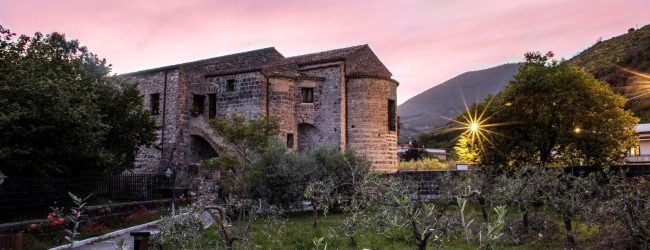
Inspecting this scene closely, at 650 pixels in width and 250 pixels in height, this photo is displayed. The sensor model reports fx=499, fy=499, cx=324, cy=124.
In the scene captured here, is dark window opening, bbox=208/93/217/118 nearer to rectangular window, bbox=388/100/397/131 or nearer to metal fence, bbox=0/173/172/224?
metal fence, bbox=0/173/172/224

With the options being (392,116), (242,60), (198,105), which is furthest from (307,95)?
(198,105)

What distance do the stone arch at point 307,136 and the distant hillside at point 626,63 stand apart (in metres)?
33.2

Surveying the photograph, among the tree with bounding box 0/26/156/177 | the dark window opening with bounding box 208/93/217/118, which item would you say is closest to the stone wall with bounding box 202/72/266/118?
the dark window opening with bounding box 208/93/217/118

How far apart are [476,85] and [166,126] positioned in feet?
463

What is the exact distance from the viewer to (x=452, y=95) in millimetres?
158500

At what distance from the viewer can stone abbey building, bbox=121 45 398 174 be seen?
2805 centimetres

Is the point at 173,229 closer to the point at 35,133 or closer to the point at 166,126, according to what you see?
the point at 35,133

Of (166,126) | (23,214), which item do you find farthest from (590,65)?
(23,214)

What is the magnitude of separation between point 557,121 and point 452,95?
14050cm

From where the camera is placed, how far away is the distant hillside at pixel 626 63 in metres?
50.8

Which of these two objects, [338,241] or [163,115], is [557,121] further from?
[163,115]

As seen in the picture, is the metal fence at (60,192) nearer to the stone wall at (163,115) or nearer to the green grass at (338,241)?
the green grass at (338,241)

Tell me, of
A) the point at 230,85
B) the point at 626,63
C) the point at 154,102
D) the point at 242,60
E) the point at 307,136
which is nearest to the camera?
the point at 307,136

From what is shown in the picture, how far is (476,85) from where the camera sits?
15775 centimetres
